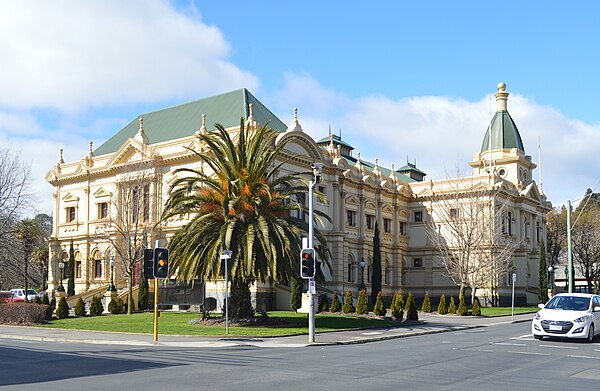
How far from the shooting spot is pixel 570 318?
2506cm

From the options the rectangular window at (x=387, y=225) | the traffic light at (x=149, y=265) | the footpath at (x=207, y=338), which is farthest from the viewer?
the rectangular window at (x=387, y=225)

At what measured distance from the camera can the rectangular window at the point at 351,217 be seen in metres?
62.8

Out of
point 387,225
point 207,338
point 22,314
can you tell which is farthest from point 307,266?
point 387,225

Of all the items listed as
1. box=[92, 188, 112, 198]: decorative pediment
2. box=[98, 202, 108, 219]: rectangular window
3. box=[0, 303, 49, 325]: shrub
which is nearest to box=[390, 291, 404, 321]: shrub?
box=[0, 303, 49, 325]: shrub

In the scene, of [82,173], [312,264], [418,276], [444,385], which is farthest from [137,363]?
[418,276]

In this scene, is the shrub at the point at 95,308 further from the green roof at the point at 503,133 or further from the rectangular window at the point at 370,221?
the green roof at the point at 503,133

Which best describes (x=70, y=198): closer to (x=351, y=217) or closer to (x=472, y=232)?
(x=351, y=217)

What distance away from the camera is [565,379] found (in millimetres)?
15344

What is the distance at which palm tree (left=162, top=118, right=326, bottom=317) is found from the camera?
32.0m

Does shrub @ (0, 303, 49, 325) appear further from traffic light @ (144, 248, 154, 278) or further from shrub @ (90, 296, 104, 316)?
traffic light @ (144, 248, 154, 278)

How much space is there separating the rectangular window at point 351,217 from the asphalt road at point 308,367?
125 ft

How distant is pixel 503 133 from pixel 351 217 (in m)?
24.0

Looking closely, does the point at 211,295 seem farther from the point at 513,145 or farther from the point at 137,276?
the point at 513,145

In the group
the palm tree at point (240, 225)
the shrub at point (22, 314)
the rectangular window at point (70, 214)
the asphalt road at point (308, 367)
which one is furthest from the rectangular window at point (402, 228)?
the asphalt road at point (308, 367)
